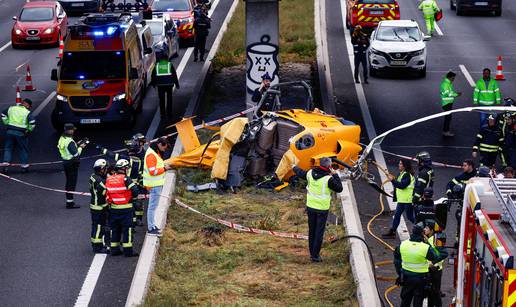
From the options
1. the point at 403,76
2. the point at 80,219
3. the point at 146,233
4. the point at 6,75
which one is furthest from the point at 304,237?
the point at 6,75

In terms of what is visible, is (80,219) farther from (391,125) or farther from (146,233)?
(391,125)

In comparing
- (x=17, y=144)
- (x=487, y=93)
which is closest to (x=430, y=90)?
(x=487, y=93)

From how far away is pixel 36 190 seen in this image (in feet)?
73.6

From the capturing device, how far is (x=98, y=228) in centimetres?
1802

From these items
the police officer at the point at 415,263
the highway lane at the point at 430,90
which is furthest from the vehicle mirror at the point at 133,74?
the police officer at the point at 415,263

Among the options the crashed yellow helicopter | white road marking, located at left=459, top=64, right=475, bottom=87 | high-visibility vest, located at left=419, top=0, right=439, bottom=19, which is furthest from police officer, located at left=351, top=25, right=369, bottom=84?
the crashed yellow helicopter

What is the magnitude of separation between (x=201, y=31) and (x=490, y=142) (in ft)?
51.2

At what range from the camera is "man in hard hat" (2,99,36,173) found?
2384cm

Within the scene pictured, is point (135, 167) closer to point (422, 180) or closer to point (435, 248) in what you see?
point (422, 180)

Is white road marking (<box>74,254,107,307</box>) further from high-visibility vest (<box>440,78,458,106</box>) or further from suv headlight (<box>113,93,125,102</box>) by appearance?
high-visibility vest (<box>440,78,458,106</box>)

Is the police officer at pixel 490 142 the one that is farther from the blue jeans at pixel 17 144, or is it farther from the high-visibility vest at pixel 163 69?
the blue jeans at pixel 17 144

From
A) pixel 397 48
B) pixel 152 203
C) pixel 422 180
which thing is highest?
pixel 422 180

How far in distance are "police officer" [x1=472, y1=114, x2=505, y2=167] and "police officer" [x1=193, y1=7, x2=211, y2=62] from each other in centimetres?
1516

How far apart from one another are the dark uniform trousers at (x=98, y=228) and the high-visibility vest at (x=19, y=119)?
623 cm
